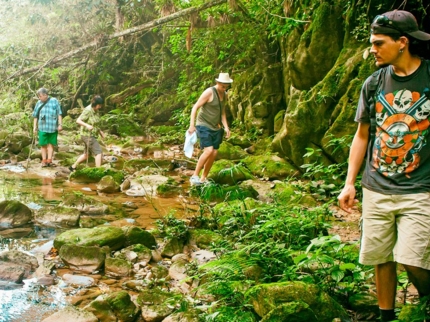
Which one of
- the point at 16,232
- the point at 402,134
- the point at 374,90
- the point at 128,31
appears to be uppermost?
the point at 128,31

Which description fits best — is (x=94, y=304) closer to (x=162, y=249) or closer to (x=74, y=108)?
(x=162, y=249)

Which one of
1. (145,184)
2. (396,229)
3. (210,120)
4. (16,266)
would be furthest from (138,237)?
(145,184)

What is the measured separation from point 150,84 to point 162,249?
54.6 feet

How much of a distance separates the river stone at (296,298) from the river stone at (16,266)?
2.72m

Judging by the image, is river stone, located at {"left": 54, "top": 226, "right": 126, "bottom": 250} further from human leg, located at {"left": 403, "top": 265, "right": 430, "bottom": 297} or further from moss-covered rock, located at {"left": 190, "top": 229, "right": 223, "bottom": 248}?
human leg, located at {"left": 403, "top": 265, "right": 430, "bottom": 297}

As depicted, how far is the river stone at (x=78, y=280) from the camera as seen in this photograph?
191 inches

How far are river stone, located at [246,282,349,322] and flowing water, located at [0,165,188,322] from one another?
6.48 feet

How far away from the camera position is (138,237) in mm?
5914

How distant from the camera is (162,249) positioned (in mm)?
5840

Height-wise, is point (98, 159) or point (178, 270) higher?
point (98, 159)

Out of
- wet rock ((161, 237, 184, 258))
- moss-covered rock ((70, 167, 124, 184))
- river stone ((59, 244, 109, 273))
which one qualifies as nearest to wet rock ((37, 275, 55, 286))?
river stone ((59, 244, 109, 273))

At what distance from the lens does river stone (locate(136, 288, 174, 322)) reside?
4004 mm

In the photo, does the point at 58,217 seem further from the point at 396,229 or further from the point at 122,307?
the point at 396,229

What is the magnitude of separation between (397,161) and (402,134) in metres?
0.17
